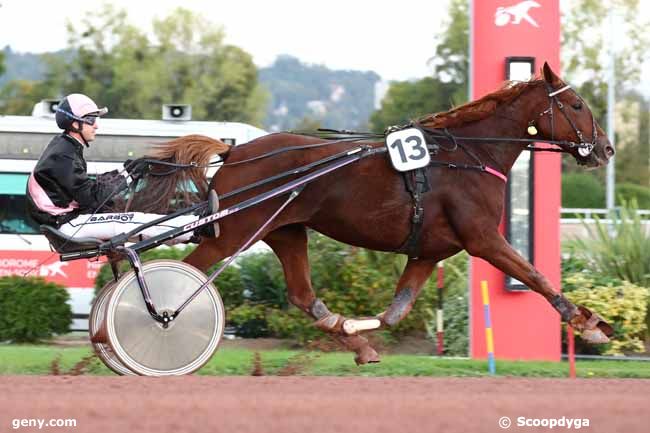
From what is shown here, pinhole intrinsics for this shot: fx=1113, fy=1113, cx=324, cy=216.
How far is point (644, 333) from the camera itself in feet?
38.8

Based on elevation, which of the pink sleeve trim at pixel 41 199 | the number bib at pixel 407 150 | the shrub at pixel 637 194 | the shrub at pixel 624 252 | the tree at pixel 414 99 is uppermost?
the tree at pixel 414 99

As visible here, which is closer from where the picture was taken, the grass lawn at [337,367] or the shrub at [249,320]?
the grass lawn at [337,367]

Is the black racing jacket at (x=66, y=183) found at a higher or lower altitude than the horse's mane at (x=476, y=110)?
lower

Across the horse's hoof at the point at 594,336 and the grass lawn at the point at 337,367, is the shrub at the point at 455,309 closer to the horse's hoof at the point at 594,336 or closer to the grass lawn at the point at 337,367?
the grass lawn at the point at 337,367

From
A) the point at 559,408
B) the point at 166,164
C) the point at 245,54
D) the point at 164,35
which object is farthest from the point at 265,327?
the point at 245,54

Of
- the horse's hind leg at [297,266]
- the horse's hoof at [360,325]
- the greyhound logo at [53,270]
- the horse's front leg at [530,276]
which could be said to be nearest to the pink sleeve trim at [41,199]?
the horse's hind leg at [297,266]

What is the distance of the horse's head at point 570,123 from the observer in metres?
8.72

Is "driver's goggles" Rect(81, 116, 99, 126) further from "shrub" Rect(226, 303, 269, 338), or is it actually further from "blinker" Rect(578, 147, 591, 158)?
"shrub" Rect(226, 303, 269, 338)

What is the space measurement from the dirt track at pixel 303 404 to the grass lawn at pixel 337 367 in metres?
1.29

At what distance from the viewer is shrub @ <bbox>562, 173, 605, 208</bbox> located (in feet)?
110

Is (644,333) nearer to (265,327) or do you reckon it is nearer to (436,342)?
(436,342)

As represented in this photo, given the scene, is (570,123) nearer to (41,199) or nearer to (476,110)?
(476,110)

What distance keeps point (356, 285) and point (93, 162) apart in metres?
4.92

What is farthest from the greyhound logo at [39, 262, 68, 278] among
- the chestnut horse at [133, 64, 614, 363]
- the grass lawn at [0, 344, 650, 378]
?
the chestnut horse at [133, 64, 614, 363]
